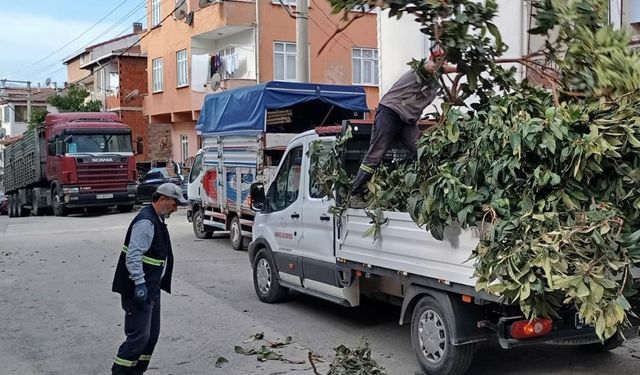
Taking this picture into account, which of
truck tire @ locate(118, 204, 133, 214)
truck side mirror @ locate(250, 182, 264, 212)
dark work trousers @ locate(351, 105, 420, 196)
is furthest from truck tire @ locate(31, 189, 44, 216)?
dark work trousers @ locate(351, 105, 420, 196)

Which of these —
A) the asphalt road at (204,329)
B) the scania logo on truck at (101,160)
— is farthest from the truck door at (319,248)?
the scania logo on truck at (101,160)

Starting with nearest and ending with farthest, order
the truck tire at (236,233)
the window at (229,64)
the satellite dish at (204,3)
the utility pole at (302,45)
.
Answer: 1. the truck tire at (236,233)
2. the utility pole at (302,45)
3. the satellite dish at (204,3)
4. the window at (229,64)

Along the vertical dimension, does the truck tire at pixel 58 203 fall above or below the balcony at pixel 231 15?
below

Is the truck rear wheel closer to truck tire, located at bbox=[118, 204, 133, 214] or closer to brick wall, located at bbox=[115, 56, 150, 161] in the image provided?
truck tire, located at bbox=[118, 204, 133, 214]

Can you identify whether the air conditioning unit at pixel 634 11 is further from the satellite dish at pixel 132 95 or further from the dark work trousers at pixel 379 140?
the satellite dish at pixel 132 95

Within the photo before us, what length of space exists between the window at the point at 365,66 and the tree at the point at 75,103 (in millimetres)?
19877

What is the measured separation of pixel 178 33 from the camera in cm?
3212

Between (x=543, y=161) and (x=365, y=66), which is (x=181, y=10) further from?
(x=543, y=161)

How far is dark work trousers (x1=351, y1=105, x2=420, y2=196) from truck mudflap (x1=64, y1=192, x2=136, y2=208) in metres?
19.0

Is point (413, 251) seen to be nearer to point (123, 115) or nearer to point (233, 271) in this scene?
point (233, 271)

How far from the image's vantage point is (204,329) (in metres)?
7.82

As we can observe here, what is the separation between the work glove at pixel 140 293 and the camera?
543cm

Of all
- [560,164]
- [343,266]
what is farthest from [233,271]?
[560,164]

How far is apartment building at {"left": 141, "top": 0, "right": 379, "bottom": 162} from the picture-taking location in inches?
1083
